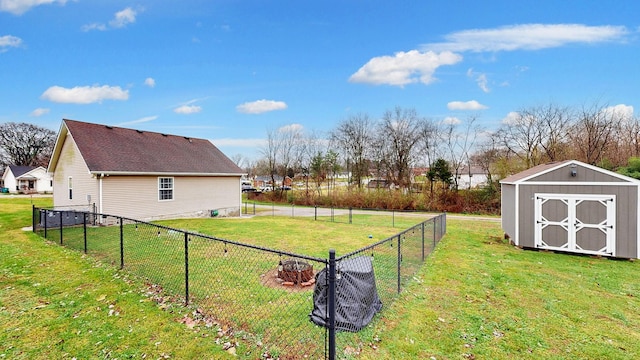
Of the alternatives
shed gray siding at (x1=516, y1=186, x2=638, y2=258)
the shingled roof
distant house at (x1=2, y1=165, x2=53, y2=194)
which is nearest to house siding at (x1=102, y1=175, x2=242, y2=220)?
the shingled roof

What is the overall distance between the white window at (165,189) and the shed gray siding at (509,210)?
15769mm

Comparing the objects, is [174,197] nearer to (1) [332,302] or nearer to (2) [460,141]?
(1) [332,302]

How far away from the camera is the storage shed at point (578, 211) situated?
8.48 m

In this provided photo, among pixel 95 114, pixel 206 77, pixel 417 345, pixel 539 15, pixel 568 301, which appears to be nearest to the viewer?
pixel 417 345

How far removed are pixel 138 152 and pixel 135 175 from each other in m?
2.04

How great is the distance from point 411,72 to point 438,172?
8.84 m

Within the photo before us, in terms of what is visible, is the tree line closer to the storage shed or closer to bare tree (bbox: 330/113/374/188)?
bare tree (bbox: 330/113/374/188)

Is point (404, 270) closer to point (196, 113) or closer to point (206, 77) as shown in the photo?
point (206, 77)

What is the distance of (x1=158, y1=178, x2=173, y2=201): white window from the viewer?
15291mm

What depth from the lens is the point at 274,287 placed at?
220 inches

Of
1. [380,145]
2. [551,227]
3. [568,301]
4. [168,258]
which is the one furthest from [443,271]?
[380,145]

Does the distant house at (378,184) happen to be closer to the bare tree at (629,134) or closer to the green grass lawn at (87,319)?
the bare tree at (629,134)

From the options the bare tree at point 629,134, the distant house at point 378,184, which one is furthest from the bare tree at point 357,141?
the bare tree at point 629,134

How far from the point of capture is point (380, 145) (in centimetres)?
2852
